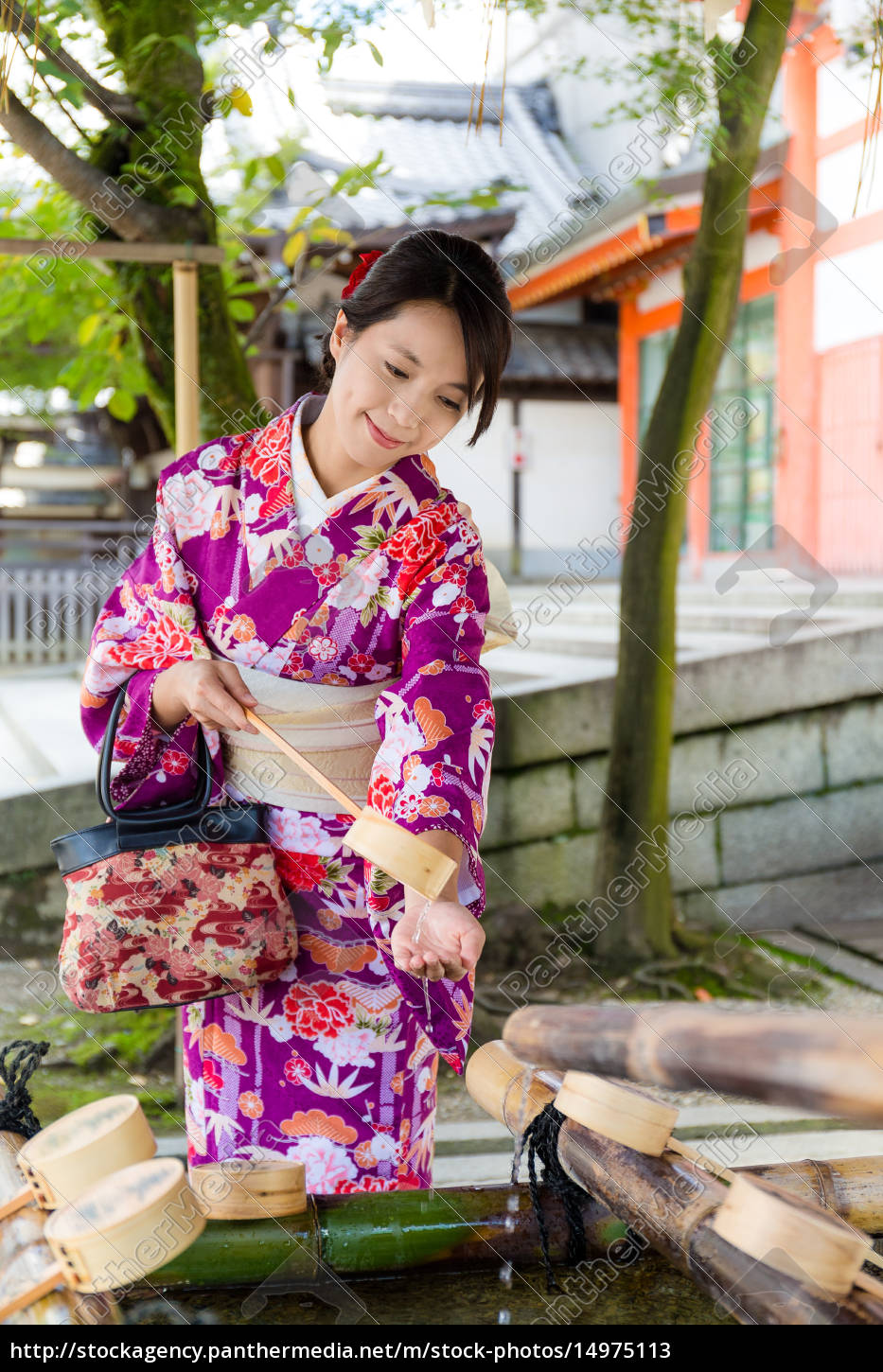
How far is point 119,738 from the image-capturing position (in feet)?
5.81

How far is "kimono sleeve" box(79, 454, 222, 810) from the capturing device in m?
1.77

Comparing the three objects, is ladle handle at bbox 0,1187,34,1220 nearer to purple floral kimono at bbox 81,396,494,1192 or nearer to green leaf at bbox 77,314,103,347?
purple floral kimono at bbox 81,396,494,1192

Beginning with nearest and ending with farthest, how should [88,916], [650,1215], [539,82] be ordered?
[650,1215] → [88,916] → [539,82]

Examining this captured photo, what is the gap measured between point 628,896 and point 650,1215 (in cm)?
322

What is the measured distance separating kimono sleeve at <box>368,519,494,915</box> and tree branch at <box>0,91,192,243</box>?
6.11ft

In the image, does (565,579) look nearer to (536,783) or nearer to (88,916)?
(536,783)

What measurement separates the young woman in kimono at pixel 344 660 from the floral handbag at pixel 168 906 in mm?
77

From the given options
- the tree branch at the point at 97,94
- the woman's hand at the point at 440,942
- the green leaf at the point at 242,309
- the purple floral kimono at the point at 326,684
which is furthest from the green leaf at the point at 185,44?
the woman's hand at the point at 440,942

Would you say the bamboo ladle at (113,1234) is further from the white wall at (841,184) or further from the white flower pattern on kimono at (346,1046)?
the white wall at (841,184)

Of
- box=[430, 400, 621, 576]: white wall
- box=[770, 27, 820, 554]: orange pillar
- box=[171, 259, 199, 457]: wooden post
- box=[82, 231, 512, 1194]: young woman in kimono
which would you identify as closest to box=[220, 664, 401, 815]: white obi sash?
box=[82, 231, 512, 1194]: young woman in kimono

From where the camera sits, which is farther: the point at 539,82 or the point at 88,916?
the point at 539,82

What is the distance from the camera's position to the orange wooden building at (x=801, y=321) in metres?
7.71

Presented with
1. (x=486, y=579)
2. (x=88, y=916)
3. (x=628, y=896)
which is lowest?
(x=628, y=896)
